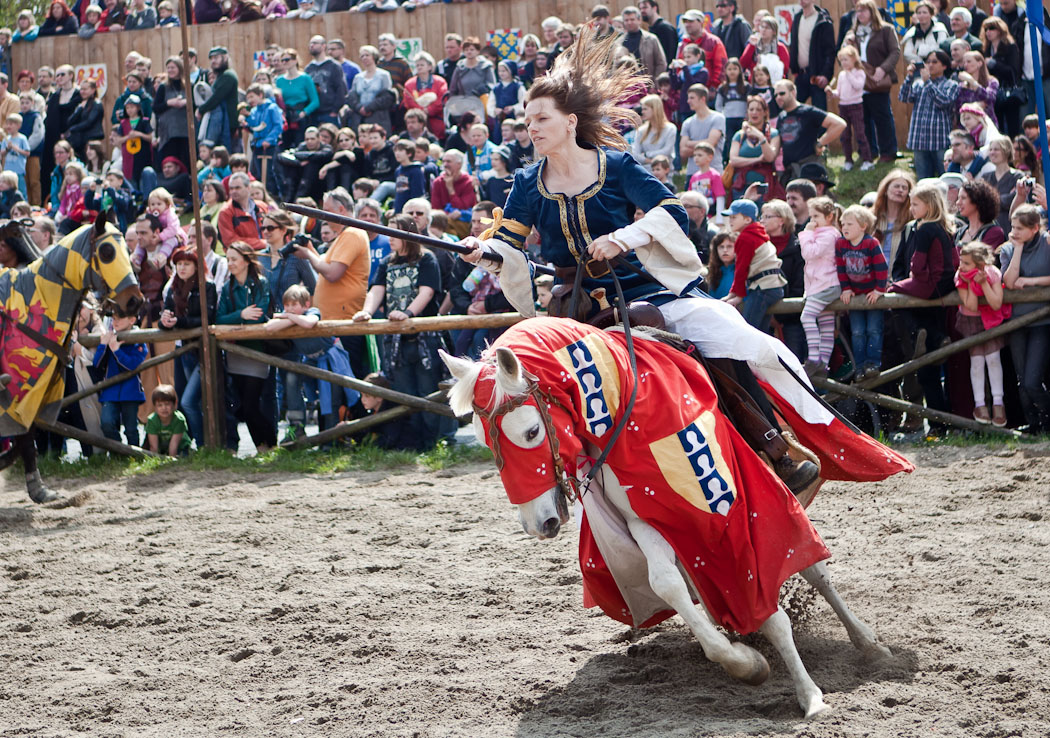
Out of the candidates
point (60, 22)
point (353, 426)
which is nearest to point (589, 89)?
point (353, 426)

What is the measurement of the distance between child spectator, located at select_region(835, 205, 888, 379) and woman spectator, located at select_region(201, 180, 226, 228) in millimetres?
6511

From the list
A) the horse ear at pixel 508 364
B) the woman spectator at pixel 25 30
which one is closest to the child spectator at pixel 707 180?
the horse ear at pixel 508 364

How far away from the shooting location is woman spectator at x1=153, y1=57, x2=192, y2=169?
15242 millimetres

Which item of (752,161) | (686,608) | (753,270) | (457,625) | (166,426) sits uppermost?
(752,161)

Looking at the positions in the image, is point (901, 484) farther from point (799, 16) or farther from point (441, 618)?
point (799, 16)

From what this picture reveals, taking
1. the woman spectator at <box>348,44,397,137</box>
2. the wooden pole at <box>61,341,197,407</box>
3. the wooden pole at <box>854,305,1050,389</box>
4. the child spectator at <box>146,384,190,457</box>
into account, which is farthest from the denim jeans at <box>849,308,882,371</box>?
the woman spectator at <box>348,44,397,137</box>

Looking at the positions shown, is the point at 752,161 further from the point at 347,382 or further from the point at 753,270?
the point at 347,382

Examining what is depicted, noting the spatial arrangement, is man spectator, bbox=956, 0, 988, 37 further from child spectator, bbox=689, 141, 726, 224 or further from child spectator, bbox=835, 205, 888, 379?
child spectator, bbox=835, 205, 888, 379

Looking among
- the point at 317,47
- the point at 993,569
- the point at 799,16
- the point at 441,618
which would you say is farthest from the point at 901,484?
the point at 317,47

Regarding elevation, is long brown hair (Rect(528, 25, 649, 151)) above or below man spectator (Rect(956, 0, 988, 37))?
below

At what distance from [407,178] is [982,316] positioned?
20.0 feet

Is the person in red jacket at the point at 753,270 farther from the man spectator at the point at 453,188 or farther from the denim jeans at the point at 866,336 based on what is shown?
the man spectator at the point at 453,188

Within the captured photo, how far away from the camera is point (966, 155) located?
1048 cm

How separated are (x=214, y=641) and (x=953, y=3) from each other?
11858 mm
